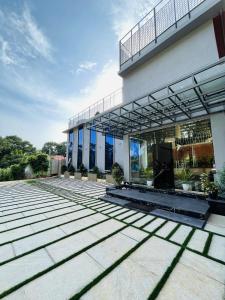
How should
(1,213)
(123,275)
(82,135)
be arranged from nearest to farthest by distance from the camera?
(123,275)
(1,213)
(82,135)

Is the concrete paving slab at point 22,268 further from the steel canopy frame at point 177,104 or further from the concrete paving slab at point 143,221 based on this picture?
the steel canopy frame at point 177,104

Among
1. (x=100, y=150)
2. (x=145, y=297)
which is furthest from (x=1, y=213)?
(x=100, y=150)

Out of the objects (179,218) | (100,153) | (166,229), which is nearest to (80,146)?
(100,153)

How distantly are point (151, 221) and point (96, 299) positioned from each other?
262cm

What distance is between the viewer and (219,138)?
229 inches

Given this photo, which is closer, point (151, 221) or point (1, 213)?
point (151, 221)

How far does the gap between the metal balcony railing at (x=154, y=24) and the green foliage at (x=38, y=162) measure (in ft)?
41.8

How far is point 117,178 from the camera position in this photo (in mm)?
8742

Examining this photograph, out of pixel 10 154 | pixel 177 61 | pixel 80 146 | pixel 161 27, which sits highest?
pixel 161 27

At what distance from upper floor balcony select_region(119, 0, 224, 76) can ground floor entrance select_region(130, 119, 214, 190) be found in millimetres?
4361

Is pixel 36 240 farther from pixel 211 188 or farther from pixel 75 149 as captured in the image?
pixel 75 149

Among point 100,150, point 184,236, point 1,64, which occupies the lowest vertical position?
point 184,236

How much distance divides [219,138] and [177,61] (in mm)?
4241

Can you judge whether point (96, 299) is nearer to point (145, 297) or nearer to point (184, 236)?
point (145, 297)
